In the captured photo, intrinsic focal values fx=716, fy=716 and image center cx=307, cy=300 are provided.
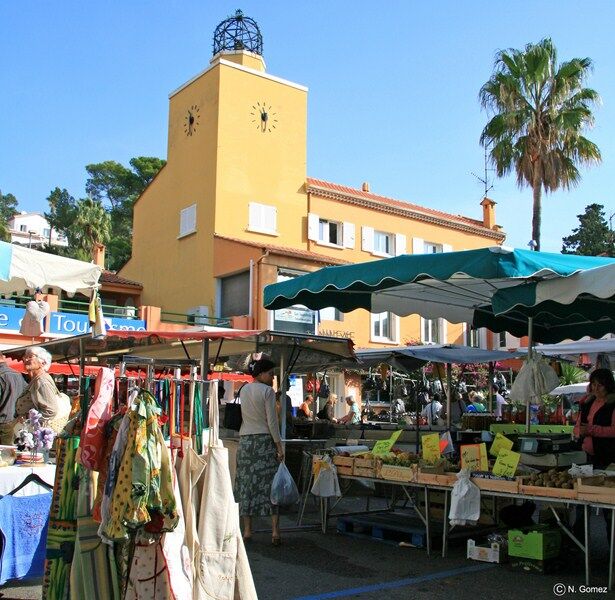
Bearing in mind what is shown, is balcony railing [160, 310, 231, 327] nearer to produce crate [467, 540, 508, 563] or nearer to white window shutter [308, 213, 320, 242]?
white window shutter [308, 213, 320, 242]

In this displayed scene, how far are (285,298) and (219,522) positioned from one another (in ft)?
13.2

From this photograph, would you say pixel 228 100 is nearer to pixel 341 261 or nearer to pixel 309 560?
pixel 341 261

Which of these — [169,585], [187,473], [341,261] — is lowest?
[169,585]

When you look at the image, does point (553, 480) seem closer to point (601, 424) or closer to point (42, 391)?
point (601, 424)

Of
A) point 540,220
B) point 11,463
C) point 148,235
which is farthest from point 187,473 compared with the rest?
point 148,235

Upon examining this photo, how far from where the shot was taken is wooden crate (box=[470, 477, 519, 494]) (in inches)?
231

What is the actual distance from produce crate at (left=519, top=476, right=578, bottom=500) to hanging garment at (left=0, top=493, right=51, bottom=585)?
3640 mm

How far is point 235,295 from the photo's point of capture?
80.2 feet

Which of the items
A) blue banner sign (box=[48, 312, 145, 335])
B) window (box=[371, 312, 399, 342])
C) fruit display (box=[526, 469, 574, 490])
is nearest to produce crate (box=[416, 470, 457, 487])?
fruit display (box=[526, 469, 574, 490])

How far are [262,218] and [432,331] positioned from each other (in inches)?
335

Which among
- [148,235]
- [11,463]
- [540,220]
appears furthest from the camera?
[148,235]

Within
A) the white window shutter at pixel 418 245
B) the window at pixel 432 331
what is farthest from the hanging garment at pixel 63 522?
the white window shutter at pixel 418 245

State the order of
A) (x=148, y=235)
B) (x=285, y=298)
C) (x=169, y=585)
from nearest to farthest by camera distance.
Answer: (x=169, y=585) < (x=285, y=298) < (x=148, y=235)

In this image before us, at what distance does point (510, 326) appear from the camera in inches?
372
